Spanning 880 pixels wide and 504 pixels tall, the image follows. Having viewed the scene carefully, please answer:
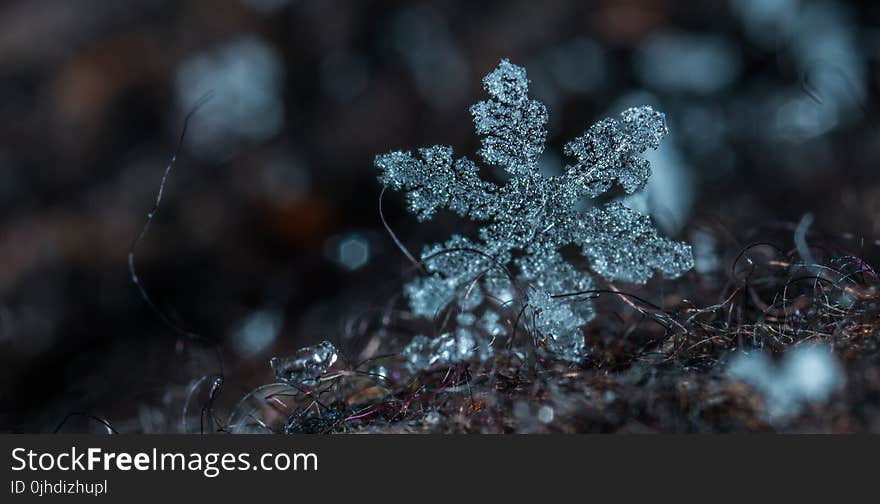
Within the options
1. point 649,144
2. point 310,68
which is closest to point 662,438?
point 649,144

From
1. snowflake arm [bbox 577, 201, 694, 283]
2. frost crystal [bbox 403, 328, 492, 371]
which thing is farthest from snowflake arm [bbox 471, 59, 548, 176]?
frost crystal [bbox 403, 328, 492, 371]

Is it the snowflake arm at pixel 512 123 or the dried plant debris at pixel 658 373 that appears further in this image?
the snowflake arm at pixel 512 123

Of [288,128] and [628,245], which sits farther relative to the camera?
[288,128]

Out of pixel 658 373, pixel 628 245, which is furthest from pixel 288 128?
pixel 658 373

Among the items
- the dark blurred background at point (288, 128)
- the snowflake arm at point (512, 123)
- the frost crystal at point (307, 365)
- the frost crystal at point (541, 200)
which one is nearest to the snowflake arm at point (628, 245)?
the frost crystal at point (541, 200)

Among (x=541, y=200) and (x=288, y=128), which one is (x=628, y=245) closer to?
(x=541, y=200)

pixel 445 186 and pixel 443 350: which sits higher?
pixel 445 186

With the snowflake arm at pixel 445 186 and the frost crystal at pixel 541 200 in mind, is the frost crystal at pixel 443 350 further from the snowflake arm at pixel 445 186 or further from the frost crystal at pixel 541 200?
the snowflake arm at pixel 445 186
